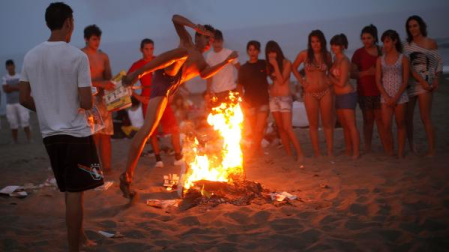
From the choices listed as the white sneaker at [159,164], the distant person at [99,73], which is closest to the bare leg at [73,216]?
the distant person at [99,73]

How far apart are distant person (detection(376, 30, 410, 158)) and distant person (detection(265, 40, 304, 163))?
143 centimetres

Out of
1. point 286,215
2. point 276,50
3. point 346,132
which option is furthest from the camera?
point 276,50

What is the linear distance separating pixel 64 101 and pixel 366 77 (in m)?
5.14

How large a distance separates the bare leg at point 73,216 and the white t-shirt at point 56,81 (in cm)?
49

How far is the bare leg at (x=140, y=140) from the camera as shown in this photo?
514 cm

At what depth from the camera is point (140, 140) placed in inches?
204

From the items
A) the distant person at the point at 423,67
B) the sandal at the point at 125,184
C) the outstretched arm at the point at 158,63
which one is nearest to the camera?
the outstretched arm at the point at 158,63

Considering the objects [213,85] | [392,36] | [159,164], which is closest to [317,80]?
[392,36]

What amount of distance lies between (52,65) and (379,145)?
20.8 feet

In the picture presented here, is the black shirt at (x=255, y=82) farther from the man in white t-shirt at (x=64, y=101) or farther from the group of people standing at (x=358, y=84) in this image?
the man in white t-shirt at (x=64, y=101)

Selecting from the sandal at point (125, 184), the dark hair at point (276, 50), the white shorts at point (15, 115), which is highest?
the dark hair at point (276, 50)

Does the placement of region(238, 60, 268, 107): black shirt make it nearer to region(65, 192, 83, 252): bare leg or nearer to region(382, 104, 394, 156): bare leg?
region(382, 104, 394, 156): bare leg

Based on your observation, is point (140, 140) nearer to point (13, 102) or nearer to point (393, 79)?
point (393, 79)

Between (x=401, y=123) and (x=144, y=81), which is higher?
(x=144, y=81)
